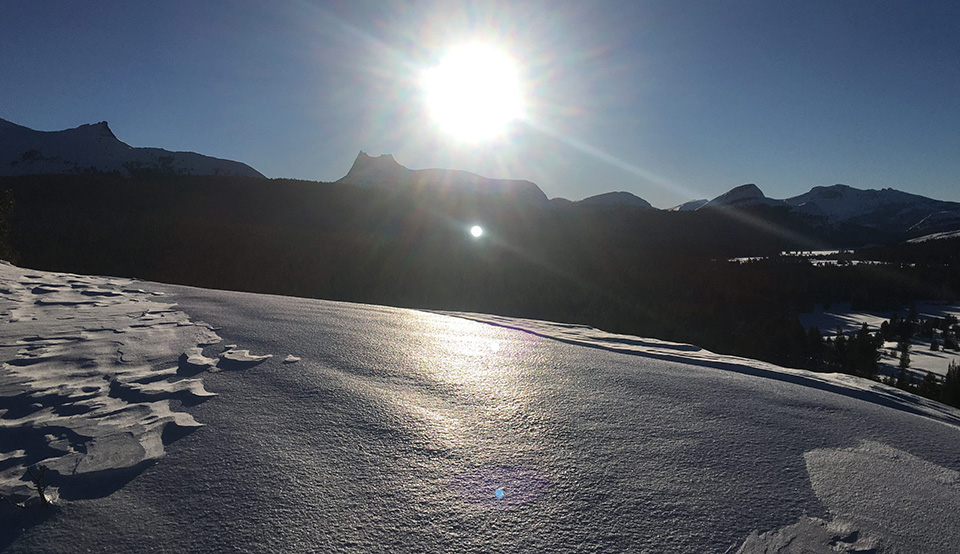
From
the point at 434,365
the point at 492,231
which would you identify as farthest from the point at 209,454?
the point at 492,231

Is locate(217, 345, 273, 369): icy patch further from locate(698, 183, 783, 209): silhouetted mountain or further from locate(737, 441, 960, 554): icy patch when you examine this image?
locate(698, 183, 783, 209): silhouetted mountain

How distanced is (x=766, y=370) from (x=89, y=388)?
3.21 meters

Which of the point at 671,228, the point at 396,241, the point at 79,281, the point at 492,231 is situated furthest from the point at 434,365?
the point at 671,228

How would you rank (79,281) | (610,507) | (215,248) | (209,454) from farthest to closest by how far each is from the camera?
(215,248)
(79,281)
(209,454)
(610,507)

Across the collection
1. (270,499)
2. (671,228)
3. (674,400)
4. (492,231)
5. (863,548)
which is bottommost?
(270,499)

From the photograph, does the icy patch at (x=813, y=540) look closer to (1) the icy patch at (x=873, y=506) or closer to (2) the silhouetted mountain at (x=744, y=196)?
(1) the icy patch at (x=873, y=506)

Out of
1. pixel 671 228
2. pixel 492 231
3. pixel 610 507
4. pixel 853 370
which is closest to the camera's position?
pixel 610 507

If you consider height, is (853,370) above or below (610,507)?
above

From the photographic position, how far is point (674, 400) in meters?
1.73

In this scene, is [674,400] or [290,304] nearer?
[674,400]

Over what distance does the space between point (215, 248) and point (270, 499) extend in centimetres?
948

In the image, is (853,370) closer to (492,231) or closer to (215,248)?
(215,248)

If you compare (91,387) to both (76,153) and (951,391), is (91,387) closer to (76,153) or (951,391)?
(951,391)

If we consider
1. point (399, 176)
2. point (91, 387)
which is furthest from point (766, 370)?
point (399, 176)
